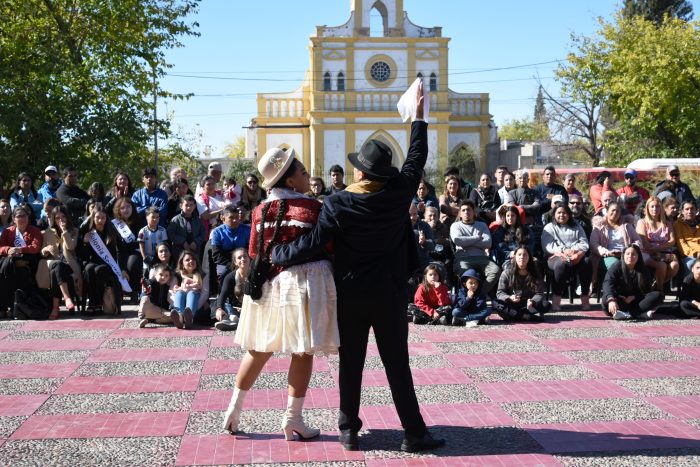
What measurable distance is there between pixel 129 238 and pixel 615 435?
819cm

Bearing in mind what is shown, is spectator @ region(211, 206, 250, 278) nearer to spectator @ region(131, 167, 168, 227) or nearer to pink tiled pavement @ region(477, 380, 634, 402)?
spectator @ region(131, 167, 168, 227)

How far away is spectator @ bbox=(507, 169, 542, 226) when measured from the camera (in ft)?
42.2

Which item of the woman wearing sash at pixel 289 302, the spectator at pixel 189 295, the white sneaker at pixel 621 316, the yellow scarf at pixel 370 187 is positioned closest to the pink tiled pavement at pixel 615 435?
the woman wearing sash at pixel 289 302

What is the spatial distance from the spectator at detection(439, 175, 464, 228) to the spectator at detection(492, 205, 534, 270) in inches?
31.6

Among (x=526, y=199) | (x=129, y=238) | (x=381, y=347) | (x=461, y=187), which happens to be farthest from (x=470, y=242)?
(x=381, y=347)

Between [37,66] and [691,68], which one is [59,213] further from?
[691,68]

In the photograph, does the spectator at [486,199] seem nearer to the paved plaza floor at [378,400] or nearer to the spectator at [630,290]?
the spectator at [630,290]

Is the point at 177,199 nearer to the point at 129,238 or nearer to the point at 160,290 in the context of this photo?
the point at 129,238

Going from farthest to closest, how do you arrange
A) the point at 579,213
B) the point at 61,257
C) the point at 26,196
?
the point at 26,196 → the point at 579,213 → the point at 61,257

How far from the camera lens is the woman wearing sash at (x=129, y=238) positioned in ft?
40.4

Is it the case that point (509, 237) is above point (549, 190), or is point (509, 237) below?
below

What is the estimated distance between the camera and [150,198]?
527 inches

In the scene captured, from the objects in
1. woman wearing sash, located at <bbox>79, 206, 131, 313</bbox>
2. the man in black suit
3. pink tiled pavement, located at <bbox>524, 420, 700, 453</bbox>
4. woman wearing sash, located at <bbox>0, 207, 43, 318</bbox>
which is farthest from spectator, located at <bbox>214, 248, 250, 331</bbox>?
pink tiled pavement, located at <bbox>524, 420, 700, 453</bbox>

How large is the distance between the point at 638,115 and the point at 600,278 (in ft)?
87.8
